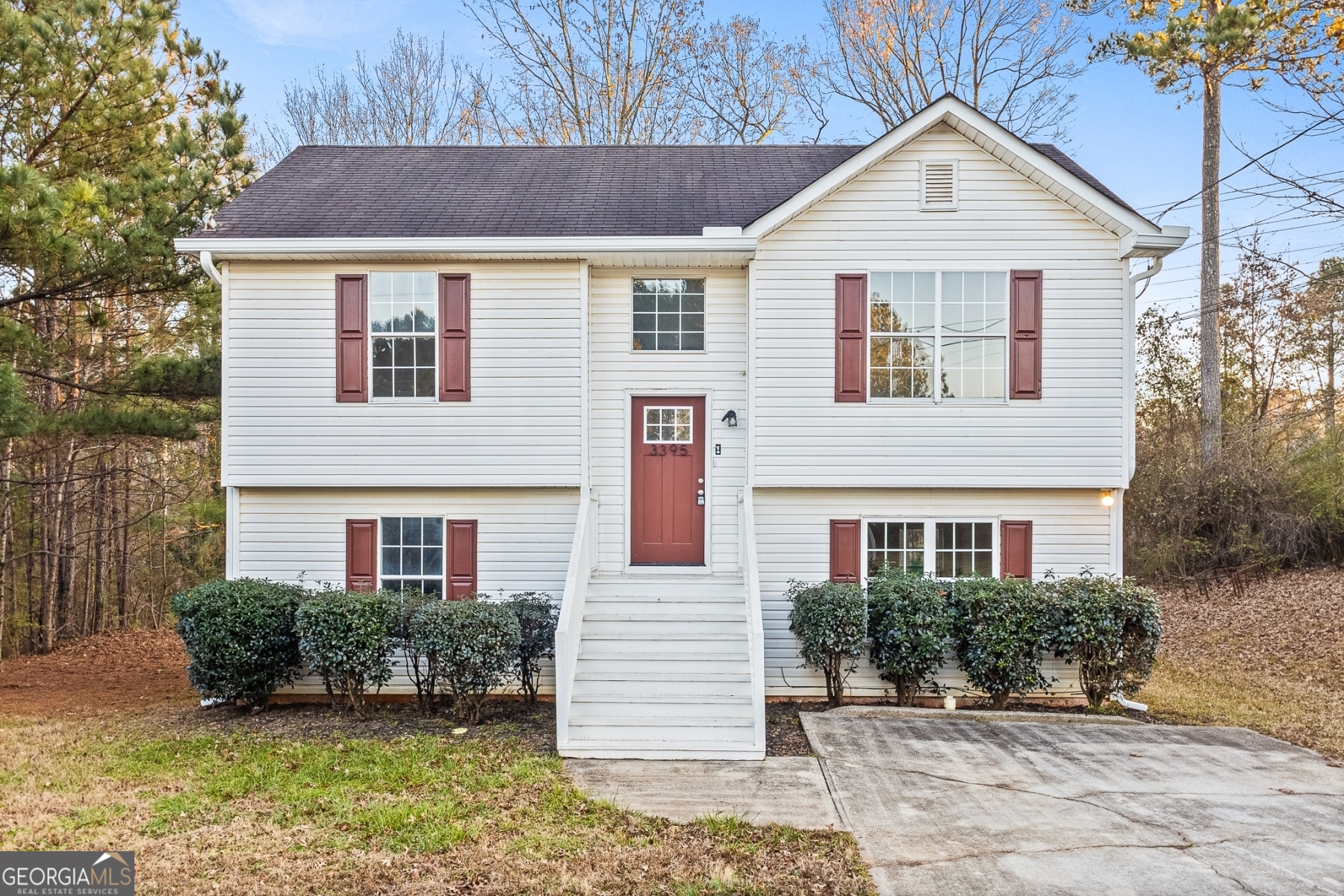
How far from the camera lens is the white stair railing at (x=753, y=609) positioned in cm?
657

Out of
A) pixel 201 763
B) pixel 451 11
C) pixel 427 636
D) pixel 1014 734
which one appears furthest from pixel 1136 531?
pixel 451 11

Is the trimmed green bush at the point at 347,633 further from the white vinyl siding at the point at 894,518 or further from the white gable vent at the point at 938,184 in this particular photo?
the white gable vent at the point at 938,184

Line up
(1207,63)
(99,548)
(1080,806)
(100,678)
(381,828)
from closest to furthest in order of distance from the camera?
1. (381,828)
2. (1080,806)
3. (100,678)
4. (1207,63)
5. (99,548)

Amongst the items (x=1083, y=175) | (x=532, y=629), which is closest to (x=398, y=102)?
(x=532, y=629)

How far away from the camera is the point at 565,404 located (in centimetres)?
845

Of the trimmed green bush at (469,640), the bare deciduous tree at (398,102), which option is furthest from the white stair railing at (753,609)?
the bare deciduous tree at (398,102)

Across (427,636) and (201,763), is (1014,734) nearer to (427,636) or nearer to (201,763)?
(427,636)

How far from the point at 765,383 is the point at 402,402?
3.91 metres

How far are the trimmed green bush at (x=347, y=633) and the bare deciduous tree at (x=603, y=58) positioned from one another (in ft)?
39.3

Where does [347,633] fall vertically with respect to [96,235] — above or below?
below

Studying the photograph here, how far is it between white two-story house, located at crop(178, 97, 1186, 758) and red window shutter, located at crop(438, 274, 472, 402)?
3cm

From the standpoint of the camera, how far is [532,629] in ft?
26.0

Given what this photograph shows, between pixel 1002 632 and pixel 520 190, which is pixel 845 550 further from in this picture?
pixel 520 190

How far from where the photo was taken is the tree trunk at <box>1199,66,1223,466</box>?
15102 mm
